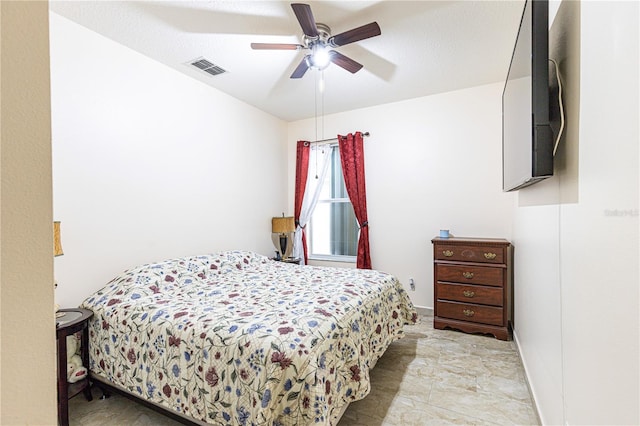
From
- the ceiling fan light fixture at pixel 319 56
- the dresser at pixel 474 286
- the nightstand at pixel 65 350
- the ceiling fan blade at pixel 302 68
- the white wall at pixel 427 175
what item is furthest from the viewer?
the white wall at pixel 427 175

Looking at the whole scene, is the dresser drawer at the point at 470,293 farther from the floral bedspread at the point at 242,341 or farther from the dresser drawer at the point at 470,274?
the floral bedspread at the point at 242,341

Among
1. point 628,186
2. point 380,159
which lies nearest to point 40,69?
point 628,186

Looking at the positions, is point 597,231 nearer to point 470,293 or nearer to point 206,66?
point 470,293

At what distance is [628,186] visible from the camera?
A: 0.75 meters

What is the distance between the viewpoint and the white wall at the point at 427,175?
3377mm

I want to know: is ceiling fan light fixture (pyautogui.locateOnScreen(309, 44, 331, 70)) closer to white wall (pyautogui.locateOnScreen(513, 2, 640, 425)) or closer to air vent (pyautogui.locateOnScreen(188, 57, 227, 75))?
air vent (pyautogui.locateOnScreen(188, 57, 227, 75))

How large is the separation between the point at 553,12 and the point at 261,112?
3.35 m

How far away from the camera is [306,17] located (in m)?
1.88

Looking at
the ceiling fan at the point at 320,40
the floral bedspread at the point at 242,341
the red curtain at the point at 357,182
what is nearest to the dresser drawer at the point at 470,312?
the floral bedspread at the point at 242,341

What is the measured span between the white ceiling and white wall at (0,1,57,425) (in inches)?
74.8

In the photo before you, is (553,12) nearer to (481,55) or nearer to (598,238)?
(598,238)

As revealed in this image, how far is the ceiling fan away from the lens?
193 cm

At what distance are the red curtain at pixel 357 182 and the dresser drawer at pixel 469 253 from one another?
3.32 feet

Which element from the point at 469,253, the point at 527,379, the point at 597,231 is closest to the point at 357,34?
the point at 597,231
